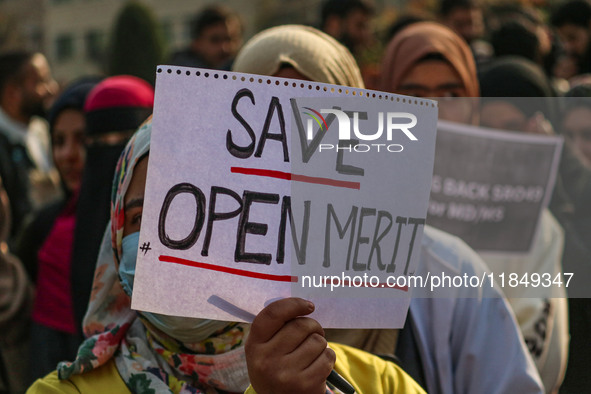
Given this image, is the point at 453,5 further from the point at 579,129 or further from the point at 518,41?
the point at 579,129

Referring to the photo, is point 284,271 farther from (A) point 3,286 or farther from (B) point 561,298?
(A) point 3,286

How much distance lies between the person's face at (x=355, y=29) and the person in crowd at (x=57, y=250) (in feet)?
9.24

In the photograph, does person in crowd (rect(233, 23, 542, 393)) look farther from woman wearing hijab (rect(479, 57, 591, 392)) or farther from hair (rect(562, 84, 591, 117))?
hair (rect(562, 84, 591, 117))

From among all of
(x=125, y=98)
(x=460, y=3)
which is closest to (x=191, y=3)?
(x=460, y=3)

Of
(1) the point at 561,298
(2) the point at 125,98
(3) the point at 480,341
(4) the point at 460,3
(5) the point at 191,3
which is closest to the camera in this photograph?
(3) the point at 480,341

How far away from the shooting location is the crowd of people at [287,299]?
1.82m

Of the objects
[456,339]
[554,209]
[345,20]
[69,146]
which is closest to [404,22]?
[345,20]

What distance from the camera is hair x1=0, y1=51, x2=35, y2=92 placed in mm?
6086

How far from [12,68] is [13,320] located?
10.4 feet

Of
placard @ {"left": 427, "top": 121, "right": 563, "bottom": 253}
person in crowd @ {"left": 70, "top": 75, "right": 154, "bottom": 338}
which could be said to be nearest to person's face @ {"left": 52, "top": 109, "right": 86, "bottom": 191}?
person in crowd @ {"left": 70, "top": 75, "right": 154, "bottom": 338}

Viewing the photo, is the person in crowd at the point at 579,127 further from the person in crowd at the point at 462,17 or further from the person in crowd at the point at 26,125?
the person in crowd at the point at 26,125

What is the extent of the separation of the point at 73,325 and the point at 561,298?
1.94 m

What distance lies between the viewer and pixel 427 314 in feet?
6.95

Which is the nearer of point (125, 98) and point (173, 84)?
point (173, 84)
